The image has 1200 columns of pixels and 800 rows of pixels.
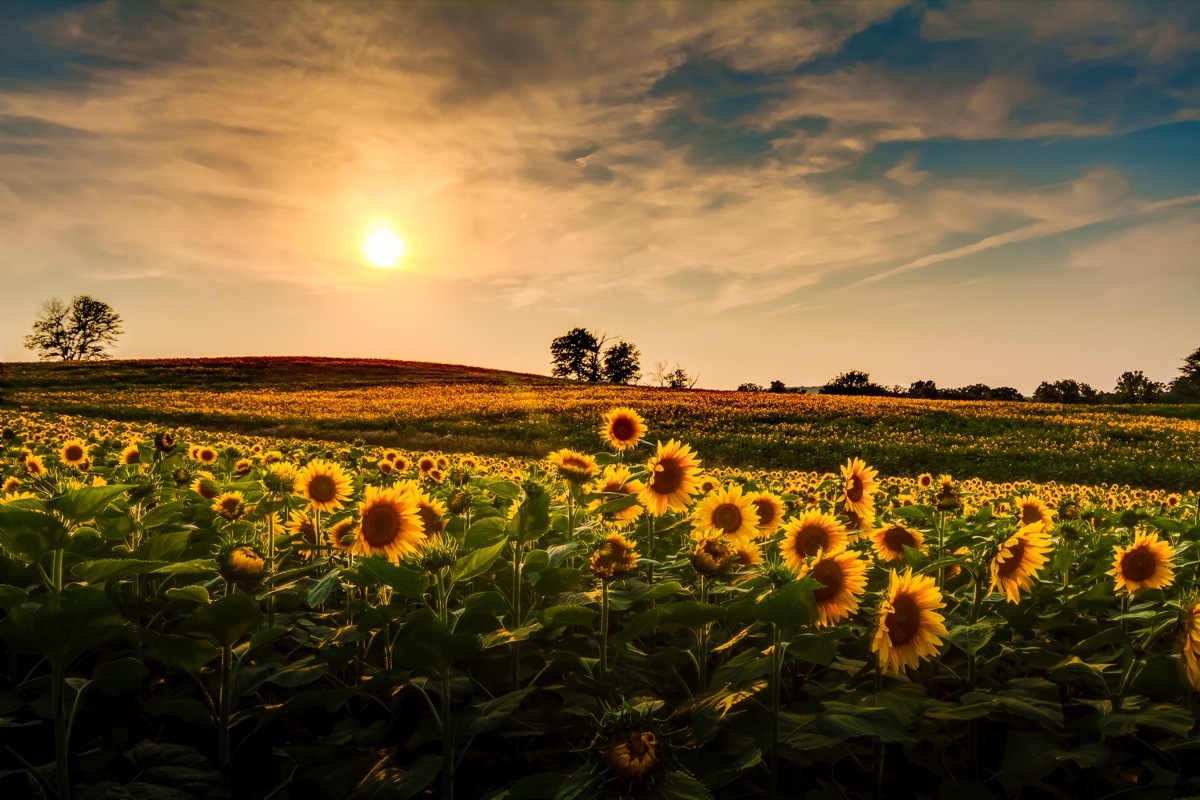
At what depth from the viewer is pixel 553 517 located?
314cm

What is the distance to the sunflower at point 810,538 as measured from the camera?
9.24 ft

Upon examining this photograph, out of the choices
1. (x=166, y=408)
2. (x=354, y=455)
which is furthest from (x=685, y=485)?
(x=166, y=408)

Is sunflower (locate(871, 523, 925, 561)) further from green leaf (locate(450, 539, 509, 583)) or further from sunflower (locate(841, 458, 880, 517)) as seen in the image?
green leaf (locate(450, 539, 509, 583))

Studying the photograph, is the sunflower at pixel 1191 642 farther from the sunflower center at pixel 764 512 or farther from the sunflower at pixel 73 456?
the sunflower at pixel 73 456

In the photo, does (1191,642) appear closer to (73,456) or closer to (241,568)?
(241,568)

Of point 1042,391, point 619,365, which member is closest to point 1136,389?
point 1042,391

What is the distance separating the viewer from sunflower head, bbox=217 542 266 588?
237cm

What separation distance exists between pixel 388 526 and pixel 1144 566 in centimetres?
293

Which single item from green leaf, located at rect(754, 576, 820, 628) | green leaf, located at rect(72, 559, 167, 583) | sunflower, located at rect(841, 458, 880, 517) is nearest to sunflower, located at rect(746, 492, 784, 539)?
sunflower, located at rect(841, 458, 880, 517)

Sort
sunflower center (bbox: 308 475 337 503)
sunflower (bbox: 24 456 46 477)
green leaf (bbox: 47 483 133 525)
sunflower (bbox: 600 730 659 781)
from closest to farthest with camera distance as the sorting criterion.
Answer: sunflower (bbox: 600 730 659 781) < green leaf (bbox: 47 483 133 525) < sunflower center (bbox: 308 475 337 503) < sunflower (bbox: 24 456 46 477)

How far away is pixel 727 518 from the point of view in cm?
307

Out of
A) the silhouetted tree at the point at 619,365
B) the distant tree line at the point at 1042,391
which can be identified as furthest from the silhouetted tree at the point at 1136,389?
the silhouetted tree at the point at 619,365

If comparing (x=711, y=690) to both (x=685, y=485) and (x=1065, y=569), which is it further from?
(x=1065, y=569)

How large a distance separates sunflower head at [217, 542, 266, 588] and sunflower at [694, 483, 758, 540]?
1.70 m
